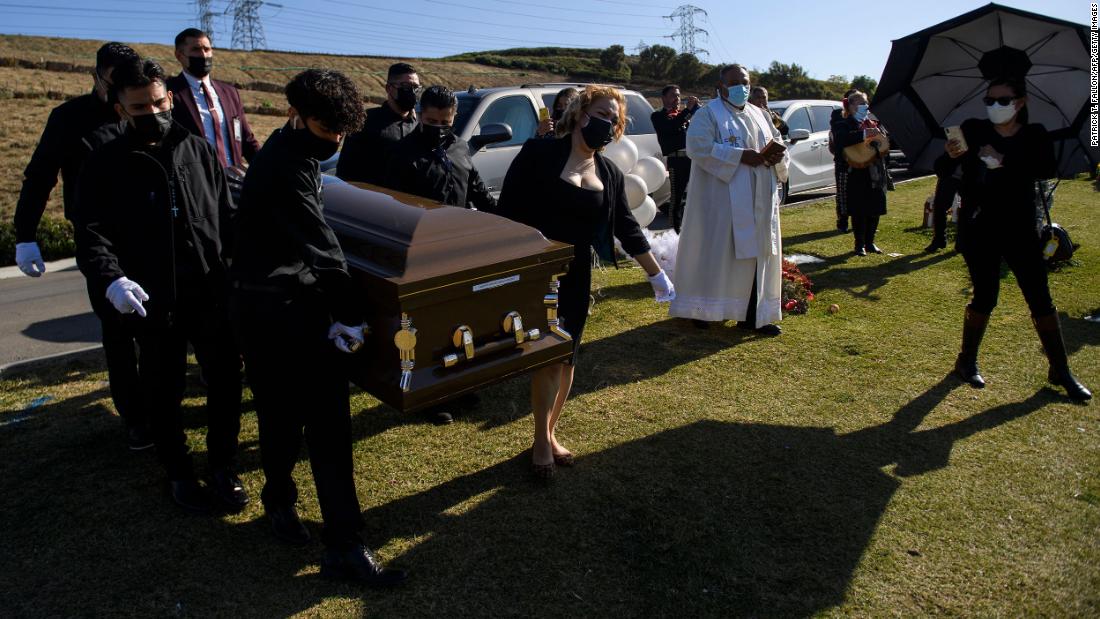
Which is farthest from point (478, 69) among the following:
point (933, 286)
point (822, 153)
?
point (933, 286)

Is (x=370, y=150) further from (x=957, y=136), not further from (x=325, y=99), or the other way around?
(x=957, y=136)

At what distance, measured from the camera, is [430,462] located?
12.8 ft

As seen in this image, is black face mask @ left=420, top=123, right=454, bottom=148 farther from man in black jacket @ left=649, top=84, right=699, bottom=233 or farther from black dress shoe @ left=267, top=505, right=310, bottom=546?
man in black jacket @ left=649, top=84, right=699, bottom=233

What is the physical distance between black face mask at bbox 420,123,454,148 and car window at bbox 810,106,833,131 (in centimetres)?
1064

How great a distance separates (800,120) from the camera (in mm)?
13203

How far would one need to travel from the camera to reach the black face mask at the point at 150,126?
310 cm

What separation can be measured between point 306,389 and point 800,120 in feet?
39.5

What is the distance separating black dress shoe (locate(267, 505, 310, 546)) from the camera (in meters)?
3.15

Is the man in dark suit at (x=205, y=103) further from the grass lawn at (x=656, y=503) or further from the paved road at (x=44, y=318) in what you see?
the paved road at (x=44, y=318)

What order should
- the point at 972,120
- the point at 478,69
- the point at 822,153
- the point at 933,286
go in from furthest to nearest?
1. the point at 478,69
2. the point at 822,153
3. the point at 933,286
4. the point at 972,120

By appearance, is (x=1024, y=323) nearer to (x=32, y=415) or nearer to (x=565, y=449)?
(x=565, y=449)

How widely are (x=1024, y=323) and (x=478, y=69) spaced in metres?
35.3

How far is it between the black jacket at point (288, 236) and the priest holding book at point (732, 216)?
3.49 m

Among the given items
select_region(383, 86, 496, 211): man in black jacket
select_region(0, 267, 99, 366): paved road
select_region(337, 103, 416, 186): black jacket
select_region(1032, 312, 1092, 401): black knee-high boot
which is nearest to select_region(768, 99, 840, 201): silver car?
select_region(1032, 312, 1092, 401): black knee-high boot
